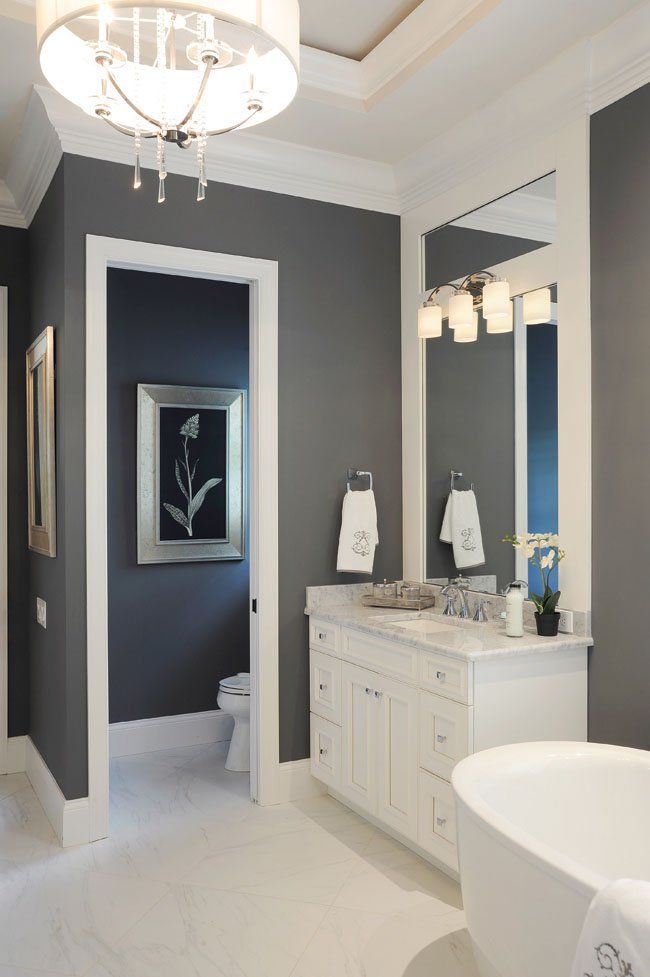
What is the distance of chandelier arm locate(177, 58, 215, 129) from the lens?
1627mm

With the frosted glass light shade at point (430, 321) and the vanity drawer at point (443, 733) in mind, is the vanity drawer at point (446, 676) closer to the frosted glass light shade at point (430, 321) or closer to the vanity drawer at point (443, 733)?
the vanity drawer at point (443, 733)

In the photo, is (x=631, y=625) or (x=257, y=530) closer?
(x=631, y=625)

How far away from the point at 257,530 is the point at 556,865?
6.79 ft

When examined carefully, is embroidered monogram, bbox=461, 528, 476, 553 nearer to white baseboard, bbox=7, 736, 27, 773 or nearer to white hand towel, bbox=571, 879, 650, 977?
white hand towel, bbox=571, 879, 650, 977

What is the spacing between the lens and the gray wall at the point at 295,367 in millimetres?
3072

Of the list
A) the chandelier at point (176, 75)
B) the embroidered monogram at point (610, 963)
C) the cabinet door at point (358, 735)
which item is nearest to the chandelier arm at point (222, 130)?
the chandelier at point (176, 75)

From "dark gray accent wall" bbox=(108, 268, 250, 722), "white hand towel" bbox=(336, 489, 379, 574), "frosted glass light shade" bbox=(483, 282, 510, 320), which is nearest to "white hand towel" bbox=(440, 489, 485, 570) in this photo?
"white hand towel" bbox=(336, 489, 379, 574)

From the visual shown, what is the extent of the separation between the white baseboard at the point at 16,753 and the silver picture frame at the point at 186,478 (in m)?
1.07

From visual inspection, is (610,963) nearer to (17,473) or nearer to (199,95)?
(199,95)

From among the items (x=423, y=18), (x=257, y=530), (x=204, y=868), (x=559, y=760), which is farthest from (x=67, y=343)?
(x=559, y=760)

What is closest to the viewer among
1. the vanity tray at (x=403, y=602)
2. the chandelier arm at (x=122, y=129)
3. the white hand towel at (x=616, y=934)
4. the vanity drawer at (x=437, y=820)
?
the white hand towel at (x=616, y=934)

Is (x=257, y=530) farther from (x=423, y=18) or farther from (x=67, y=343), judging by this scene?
(x=423, y=18)

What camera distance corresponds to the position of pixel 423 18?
8.89 ft

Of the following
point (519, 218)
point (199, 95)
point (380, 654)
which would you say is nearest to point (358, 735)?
point (380, 654)
